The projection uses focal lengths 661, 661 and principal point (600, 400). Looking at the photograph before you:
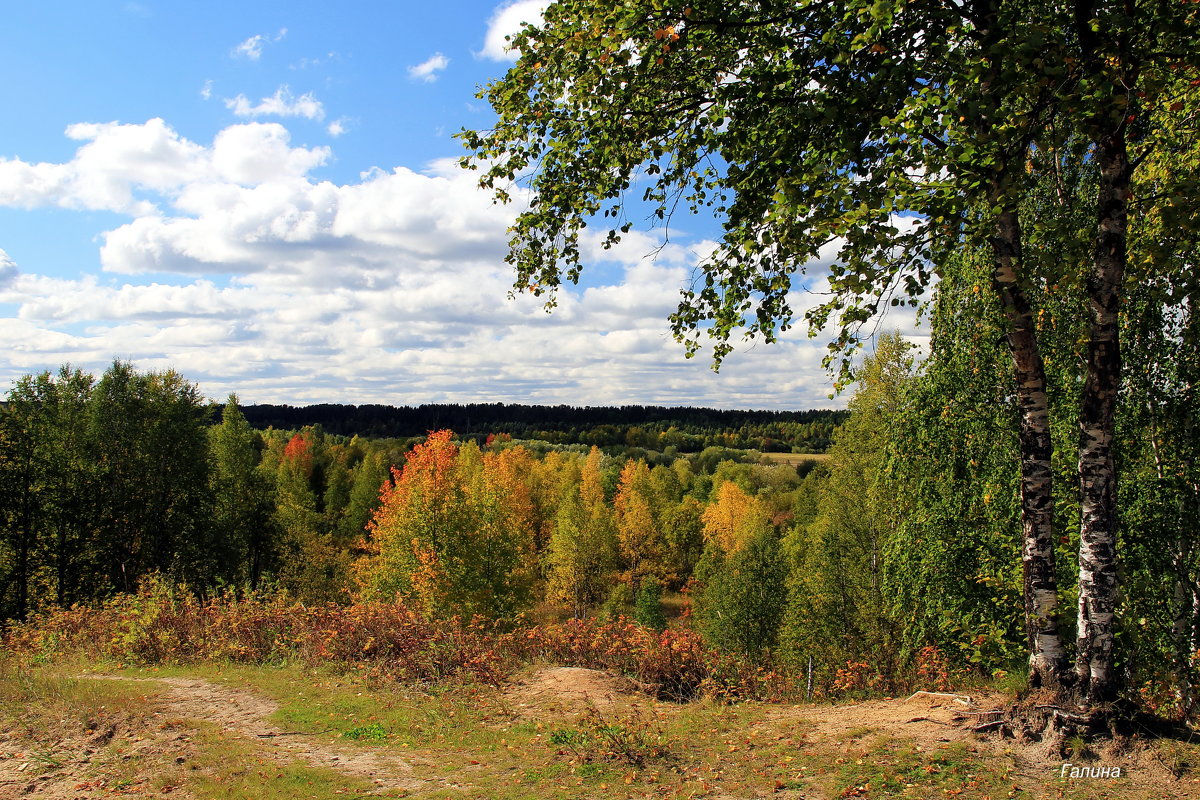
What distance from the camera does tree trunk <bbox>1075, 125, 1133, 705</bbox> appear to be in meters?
6.06

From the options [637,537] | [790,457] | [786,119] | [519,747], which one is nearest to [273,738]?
[519,747]

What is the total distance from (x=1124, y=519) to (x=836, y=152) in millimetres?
7872

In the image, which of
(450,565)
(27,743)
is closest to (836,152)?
(27,743)

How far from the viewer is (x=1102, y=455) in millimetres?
6098

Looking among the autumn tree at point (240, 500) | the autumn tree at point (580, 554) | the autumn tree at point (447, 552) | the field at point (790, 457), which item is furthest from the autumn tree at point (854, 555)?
the field at point (790, 457)

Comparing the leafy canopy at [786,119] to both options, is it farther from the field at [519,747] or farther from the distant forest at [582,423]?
the distant forest at [582,423]

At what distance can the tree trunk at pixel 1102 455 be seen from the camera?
606cm

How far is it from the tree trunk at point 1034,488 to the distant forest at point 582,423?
355ft

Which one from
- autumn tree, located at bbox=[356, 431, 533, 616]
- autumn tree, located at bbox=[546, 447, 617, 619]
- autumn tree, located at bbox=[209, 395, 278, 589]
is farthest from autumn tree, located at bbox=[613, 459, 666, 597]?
autumn tree, located at bbox=[209, 395, 278, 589]

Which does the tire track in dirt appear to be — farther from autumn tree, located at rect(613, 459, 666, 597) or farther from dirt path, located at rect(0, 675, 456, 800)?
autumn tree, located at rect(613, 459, 666, 597)

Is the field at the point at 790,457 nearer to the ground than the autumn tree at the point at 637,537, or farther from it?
farther from it

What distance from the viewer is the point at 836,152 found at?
496 centimetres

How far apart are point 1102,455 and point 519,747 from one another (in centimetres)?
716

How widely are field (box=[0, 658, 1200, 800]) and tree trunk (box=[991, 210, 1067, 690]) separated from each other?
0.81 metres
